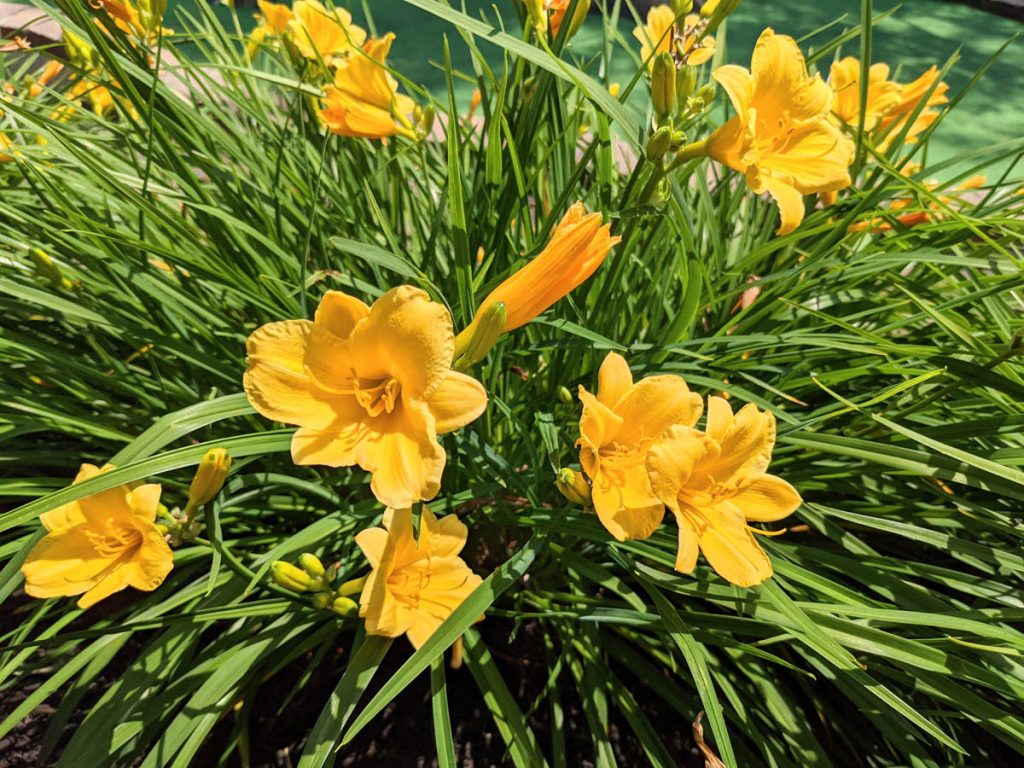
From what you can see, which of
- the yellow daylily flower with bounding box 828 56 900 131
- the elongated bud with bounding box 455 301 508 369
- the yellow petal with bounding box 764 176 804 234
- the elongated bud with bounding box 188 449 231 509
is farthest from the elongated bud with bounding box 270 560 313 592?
the yellow daylily flower with bounding box 828 56 900 131

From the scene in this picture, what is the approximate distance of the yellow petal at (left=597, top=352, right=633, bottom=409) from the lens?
0.80 metres

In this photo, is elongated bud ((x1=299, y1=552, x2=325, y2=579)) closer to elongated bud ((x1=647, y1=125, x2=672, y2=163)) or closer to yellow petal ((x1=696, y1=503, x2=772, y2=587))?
yellow petal ((x1=696, y1=503, x2=772, y2=587))

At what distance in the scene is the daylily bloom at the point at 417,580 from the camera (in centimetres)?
81

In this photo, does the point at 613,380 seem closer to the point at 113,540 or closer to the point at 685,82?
the point at 685,82

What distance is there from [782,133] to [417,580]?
864 millimetres

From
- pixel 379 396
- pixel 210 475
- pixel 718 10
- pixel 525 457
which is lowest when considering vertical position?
pixel 525 457

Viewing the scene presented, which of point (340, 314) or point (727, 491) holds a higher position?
point (340, 314)

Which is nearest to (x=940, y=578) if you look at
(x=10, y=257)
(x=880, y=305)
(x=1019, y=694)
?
(x=1019, y=694)

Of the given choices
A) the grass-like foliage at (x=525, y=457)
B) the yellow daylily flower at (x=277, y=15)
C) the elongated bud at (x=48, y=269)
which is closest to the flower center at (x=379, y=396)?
the grass-like foliage at (x=525, y=457)

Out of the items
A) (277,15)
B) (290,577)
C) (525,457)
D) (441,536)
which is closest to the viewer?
(290,577)

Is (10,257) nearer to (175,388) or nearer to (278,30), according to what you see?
(175,388)

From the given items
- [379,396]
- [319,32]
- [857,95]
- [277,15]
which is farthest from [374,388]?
[857,95]

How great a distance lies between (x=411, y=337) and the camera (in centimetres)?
68

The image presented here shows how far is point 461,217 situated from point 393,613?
1.89 feet
